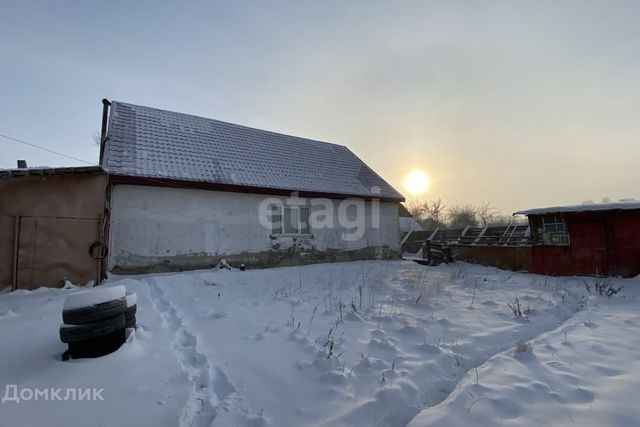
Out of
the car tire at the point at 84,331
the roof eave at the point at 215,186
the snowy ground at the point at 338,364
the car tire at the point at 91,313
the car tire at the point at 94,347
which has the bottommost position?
the snowy ground at the point at 338,364

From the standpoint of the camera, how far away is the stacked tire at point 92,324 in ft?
11.0

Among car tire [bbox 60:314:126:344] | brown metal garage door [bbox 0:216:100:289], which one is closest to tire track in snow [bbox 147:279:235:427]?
car tire [bbox 60:314:126:344]

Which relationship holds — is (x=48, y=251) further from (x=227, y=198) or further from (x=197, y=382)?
(x=197, y=382)

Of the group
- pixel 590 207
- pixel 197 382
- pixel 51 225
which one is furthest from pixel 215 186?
pixel 590 207

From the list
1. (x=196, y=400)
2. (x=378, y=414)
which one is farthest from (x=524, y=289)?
(x=196, y=400)

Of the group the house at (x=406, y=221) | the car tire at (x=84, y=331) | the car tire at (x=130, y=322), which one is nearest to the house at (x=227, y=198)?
the car tire at (x=130, y=322)

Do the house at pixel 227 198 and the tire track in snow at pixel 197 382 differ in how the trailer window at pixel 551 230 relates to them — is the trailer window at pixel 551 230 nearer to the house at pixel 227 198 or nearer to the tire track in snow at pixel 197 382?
the house at pixel 227 198

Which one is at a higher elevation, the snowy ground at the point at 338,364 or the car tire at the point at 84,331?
the car tire at the point at 84,331

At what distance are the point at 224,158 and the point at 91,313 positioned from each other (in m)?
9.95

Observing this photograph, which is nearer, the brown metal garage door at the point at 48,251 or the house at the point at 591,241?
the brown metal garage door at the point at 48,251

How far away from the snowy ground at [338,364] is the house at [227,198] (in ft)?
11.6

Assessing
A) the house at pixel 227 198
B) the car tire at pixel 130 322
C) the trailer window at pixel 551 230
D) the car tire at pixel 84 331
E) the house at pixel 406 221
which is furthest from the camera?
the house at pixel 406 221

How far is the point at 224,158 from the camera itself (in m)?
12.8

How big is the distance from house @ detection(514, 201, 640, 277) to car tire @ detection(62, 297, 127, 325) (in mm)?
11473
